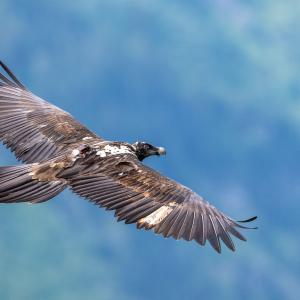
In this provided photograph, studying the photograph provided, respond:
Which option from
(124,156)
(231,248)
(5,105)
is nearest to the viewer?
(231,248)

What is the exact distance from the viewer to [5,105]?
54.1 ft

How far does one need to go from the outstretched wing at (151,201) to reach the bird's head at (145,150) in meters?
1.48

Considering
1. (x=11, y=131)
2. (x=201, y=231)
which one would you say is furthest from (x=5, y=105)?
(x=201, y=231)

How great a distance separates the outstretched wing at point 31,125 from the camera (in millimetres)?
14883

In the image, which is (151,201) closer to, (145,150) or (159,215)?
(159,215)

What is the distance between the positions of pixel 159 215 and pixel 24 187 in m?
2.12

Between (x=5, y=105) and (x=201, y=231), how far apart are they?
5.91 metres

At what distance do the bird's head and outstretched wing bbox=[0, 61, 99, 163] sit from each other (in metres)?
0.84

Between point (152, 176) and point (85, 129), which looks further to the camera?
point (85, 129)

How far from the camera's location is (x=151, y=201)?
1265 cm

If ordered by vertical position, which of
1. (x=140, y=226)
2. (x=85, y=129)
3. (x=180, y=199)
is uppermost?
(x=85, y=129)

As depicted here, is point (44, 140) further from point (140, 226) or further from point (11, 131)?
point (140, 226)

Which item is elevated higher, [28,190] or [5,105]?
[5,105]

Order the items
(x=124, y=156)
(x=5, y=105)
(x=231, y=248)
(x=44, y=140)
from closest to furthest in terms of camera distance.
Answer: (x=231, y=248) < (x=124, y=156) < (x=44, y=140) < (x=5, y=105)
